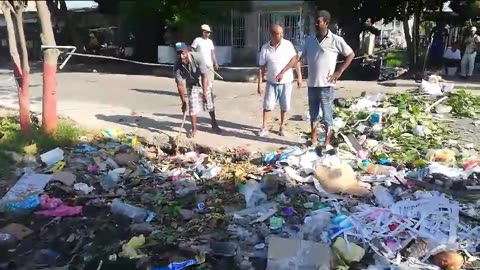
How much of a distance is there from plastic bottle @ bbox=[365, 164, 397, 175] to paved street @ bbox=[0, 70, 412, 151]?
1419 millimetres

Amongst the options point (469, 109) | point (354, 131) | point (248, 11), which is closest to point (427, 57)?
point (469, 109)

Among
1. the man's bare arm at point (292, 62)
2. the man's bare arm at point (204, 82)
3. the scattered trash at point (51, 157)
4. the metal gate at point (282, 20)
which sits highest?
the metal gate at point (282, 20)

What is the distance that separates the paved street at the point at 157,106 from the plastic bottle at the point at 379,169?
1.42m

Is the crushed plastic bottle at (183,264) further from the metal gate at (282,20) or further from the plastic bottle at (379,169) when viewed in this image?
the plastic bottle at (379,169)

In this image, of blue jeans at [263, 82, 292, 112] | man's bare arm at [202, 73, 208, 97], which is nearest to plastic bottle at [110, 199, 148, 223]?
man's bare arm at [202, 73, 208, 97]

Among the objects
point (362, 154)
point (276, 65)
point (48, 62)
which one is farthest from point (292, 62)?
point (48, 62)

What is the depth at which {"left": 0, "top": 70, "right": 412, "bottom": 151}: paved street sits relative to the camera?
7523 millimetres

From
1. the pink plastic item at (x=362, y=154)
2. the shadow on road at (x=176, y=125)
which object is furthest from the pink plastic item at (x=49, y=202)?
the pink plastic item at (x=362, y=154)

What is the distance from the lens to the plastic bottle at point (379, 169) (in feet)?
18.8

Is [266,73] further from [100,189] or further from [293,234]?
[293,234]

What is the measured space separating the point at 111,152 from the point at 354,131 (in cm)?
318

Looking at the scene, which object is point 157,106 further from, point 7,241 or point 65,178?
point 7,241

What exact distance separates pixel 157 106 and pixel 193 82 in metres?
3.07

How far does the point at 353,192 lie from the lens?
516cm
